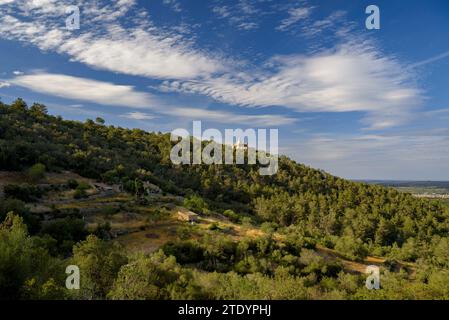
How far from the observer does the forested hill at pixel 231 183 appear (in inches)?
2436

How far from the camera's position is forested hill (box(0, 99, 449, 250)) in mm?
61863

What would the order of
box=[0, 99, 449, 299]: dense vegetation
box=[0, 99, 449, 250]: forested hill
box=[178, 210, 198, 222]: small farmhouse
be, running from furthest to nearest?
1. box=[0, 99, 449, 250]: forested hill
2. box=[178, 210, 198, 222]: small farmhouse
3. box=[0, 99, 449, 299]: dense vegetation

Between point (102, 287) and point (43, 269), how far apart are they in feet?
Result: 9.10

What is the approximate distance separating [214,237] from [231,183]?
190 feet

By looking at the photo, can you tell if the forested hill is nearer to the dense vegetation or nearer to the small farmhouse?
the dense vegetation

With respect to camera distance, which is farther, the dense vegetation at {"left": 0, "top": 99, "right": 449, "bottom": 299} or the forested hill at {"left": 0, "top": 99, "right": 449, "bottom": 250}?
the forested hill at {"left": 0, "top": 99, "right": 449, "bottom": 250}

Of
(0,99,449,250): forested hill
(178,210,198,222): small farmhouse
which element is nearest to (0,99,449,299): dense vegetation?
(0,99,449,250): forested hill

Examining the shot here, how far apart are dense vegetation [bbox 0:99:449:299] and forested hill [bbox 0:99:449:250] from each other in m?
0.34

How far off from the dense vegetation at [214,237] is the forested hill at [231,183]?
1.11 ft

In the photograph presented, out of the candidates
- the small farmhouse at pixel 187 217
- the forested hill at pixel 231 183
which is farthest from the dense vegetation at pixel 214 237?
the small farmhouse at pixel 187 217

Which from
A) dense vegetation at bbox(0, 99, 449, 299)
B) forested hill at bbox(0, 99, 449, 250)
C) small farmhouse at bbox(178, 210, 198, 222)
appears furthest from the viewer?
forested hill at bbox(0, 99, 449, 250)

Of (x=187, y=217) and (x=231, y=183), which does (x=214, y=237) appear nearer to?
(x=187, y=217)

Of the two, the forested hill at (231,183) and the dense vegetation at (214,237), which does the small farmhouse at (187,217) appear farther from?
the forested hill at (231,183)
